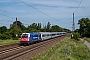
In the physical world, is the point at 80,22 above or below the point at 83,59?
above

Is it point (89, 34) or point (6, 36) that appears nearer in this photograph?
point (6, 36)

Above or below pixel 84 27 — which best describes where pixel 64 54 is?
below

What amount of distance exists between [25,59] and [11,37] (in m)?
45.7

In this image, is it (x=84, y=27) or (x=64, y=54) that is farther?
(x=84, y=27)

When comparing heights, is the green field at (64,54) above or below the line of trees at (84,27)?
below

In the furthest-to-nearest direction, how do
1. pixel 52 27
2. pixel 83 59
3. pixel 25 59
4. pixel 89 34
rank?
pixel 52 27 < pixel 89 34 < pixel 25 59 < pixel 83 59

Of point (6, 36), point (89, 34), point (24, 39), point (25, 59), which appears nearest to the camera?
point (25, 59)

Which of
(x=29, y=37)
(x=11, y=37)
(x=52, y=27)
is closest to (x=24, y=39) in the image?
(x=29, y=37)

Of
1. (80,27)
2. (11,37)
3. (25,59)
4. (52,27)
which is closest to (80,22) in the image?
(80,27)

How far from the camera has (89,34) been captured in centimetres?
9100

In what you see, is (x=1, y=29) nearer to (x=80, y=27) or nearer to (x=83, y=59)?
(x=80, y=27)

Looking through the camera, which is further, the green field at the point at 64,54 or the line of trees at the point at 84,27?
the line of trees at the point at 84,27

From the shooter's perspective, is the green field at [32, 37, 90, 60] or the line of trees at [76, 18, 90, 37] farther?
the line of trees at [76, 18, 90, 37]

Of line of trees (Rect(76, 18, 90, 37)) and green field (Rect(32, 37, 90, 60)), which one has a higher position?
line of trees (Rect(76, 18, 90, 37))
